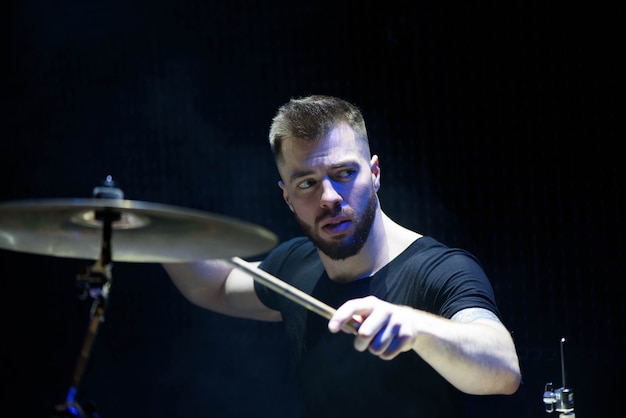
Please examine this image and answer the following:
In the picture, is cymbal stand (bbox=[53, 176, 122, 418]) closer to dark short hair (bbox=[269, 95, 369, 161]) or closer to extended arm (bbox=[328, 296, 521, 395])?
extended arm (bbox=[328, 296, 521, 395])

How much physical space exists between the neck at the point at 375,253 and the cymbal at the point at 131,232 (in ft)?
2.31

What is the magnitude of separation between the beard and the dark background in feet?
1.61

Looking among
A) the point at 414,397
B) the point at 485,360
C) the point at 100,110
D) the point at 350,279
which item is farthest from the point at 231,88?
the point at 485,360

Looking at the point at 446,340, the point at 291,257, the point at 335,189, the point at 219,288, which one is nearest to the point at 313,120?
the point at 335,189

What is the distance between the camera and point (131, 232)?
49.7 inches

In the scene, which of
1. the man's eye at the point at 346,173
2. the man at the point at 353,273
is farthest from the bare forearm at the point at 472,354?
the man's eye at the point at 346,173

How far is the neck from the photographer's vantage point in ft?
6.17

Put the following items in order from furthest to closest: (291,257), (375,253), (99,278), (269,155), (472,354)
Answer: (269,155) < (291,257) < (375,253) < (472,354) < (99,278)

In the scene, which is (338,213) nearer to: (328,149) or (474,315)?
(328,149)

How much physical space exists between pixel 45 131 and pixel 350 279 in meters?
1.67

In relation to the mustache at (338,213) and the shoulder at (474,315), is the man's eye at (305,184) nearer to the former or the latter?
the mustache at (338,213)

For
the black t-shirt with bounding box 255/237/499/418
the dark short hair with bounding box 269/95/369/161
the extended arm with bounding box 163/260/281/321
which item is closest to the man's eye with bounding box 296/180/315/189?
the dark short hair with bounding box 269/95/369/161

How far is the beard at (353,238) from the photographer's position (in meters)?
1.82

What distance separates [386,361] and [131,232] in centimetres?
83
